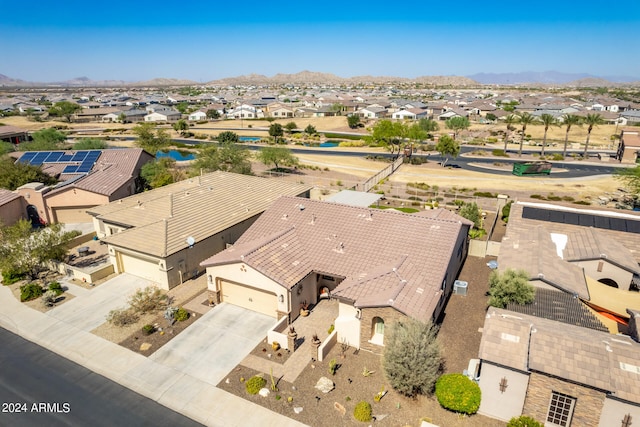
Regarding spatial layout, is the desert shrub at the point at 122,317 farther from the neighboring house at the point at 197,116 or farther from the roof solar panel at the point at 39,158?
the neighboring house at the point at 197,116

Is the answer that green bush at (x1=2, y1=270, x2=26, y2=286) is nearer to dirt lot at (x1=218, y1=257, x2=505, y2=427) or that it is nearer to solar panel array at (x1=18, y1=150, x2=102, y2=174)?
solar panel array at (x1=18, y1=150, x2=102, y2=174)

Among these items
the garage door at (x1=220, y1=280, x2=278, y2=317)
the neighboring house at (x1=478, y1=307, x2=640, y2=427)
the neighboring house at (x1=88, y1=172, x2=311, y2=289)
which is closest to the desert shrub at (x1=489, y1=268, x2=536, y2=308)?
the neighboring house at (x1=478, y1=307, x2=640, y2=427)

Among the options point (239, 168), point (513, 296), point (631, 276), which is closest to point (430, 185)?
point (239, 168)

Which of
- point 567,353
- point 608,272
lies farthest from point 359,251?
point 608,272

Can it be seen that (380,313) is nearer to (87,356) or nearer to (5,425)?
(87,356)

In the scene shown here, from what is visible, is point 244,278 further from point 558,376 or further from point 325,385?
point 558,376

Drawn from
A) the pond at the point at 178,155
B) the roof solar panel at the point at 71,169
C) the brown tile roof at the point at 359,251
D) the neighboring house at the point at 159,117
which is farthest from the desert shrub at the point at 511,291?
the neighboring house at the point at 159,117
